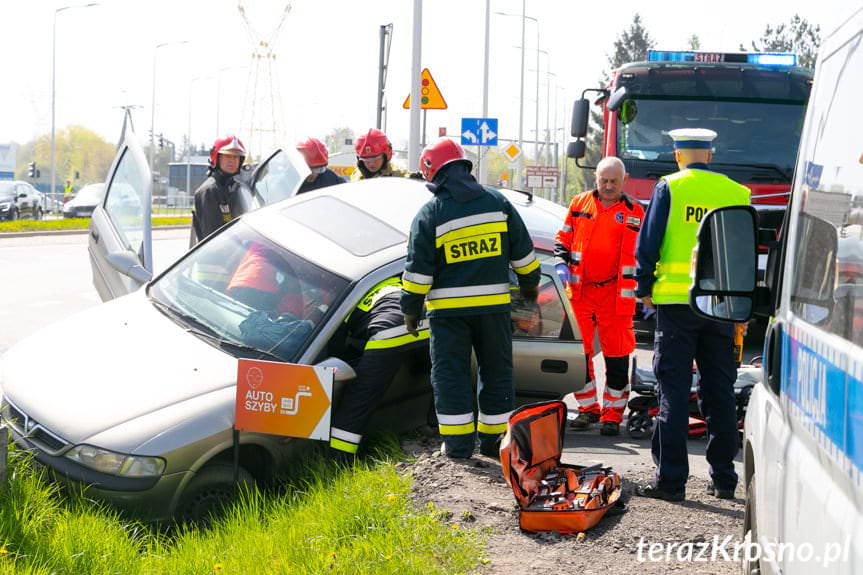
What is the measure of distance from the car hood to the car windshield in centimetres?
16

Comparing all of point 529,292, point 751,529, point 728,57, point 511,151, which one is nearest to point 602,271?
point 529,292

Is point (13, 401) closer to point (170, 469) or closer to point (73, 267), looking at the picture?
point (170, 469)

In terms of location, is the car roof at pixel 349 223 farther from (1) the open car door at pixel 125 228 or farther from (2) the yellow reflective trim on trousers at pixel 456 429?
(2) the yellow reflective trim on trousers at pixel 456 429

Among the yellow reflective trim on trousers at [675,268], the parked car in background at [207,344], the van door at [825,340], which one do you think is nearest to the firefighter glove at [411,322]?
the parked car in background at [207,344]

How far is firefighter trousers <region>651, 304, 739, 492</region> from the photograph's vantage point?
207 inches

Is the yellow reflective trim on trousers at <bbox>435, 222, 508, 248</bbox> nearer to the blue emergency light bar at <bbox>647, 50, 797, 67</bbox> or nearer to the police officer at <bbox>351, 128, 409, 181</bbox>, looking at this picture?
the police officer at <bbox>351, 128, 409, 181</bbox>

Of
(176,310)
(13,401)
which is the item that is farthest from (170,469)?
(176,310)

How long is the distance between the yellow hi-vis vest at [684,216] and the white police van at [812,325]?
6.15ft

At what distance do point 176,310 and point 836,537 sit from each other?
492 centimetres

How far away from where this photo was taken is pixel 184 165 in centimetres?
7975

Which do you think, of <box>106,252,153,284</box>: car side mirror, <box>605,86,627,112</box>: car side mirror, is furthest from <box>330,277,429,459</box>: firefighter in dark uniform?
<box>605,86,627,112</box>: car side mirror

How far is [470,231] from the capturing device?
5.88 m

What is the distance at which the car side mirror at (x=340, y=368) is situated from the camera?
18.9 feet

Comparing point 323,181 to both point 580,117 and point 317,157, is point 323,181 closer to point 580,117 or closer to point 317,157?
point 317,157
